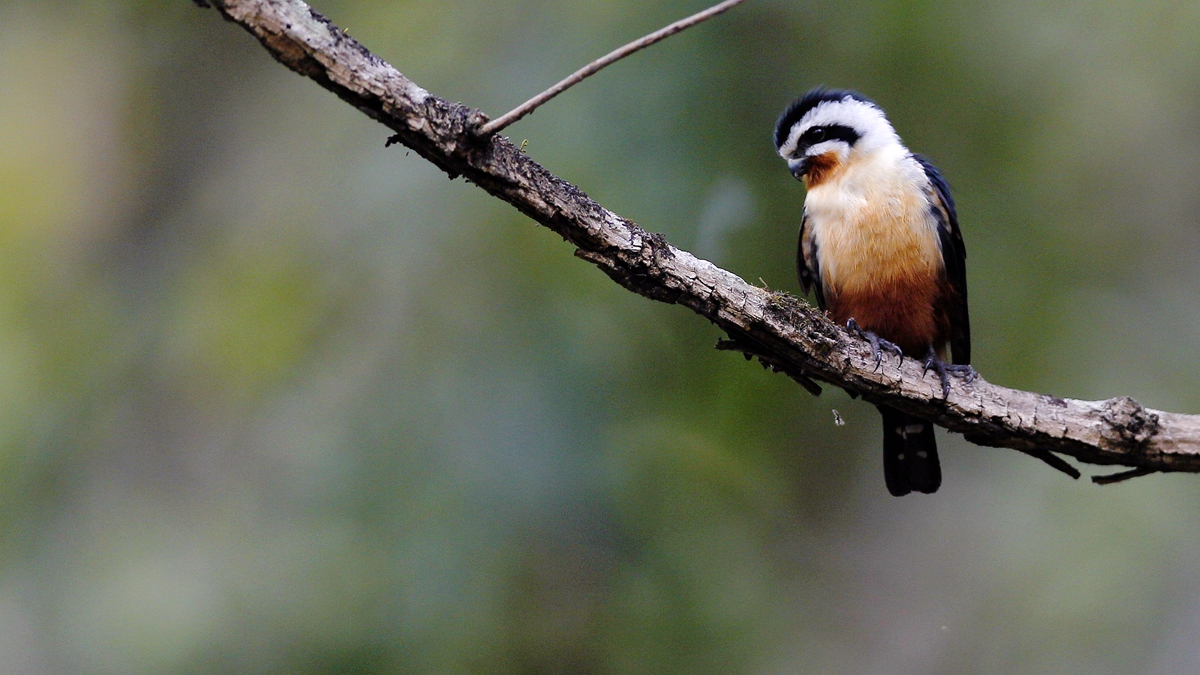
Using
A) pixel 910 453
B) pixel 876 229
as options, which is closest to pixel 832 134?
pixel 876 229

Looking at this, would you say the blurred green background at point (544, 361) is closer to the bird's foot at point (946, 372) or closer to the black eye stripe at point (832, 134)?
the black eye stripe at point (832, 134)

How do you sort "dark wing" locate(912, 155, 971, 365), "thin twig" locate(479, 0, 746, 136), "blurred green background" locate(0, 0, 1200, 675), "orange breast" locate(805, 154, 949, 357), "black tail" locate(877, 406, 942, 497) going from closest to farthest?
"thin twig" locate(479, 0, 746, 136) → "orange breast" locate(805, 154, 949, 357) → "dark wing" locate(912, 155, 971, 365) → "black tail" locate(877, 406, 942, 497) → "blurred green background" locate(0, 0, 1200, 675)

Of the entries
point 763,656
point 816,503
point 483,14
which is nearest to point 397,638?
point 763,656

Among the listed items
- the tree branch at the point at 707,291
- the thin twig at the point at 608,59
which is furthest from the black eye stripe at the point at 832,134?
the thin twig at the point at 608,59

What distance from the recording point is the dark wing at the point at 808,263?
3.13 m

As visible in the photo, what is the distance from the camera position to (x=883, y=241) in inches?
115

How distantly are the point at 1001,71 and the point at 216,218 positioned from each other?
3706mm

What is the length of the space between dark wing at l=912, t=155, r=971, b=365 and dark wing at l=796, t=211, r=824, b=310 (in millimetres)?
412

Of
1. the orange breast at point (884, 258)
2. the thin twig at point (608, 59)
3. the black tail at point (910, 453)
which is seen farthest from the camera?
the black tail at point (910, 453)

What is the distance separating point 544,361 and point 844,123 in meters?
1.36

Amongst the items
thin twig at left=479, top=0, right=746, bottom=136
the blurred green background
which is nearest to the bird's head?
the blurred green background

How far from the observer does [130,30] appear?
4.49 meters

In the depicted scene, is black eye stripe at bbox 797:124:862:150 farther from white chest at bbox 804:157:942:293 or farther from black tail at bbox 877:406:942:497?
black tail at bbox 877:406:942:497

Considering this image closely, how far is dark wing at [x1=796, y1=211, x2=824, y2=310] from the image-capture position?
123 inches
